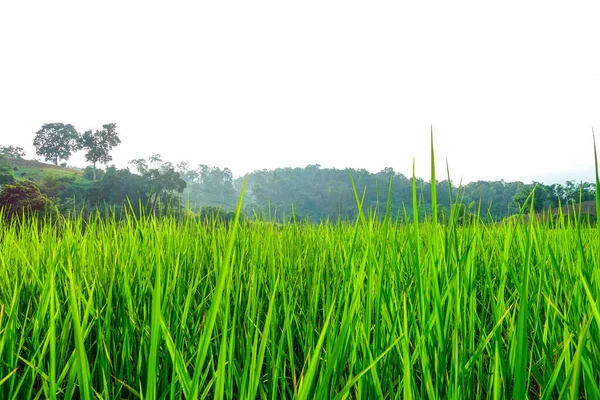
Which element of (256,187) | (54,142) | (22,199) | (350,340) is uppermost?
(54,142)

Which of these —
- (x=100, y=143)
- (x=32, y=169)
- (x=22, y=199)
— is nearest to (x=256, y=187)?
(x=100, y=143)

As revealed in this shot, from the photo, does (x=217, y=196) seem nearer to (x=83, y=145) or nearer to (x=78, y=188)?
(x=83, y=145)

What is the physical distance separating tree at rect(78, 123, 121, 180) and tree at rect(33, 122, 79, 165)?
17.8 ft

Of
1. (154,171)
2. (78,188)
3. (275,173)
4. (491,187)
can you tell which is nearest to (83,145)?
(78,188)

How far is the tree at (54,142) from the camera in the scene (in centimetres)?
6003

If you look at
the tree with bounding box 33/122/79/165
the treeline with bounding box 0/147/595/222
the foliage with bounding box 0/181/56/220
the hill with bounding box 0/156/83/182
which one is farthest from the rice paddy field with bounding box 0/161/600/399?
the tree with bounding box 33/122/79/165

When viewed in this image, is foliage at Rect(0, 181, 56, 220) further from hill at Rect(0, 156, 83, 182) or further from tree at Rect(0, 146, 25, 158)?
tree at Rect(0, 146, 25, 158)

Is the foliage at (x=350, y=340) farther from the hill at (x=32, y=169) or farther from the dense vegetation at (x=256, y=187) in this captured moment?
the hill at (x=32, y=169)

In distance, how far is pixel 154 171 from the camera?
135 feet

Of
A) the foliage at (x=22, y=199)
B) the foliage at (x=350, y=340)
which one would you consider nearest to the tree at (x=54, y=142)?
the foliage at (x=22, y=199)

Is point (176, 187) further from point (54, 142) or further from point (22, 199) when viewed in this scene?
point (54, 142)

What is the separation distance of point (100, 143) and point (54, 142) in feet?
34.1

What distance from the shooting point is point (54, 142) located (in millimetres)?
60750

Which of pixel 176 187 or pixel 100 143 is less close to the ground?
pixel 100 143
